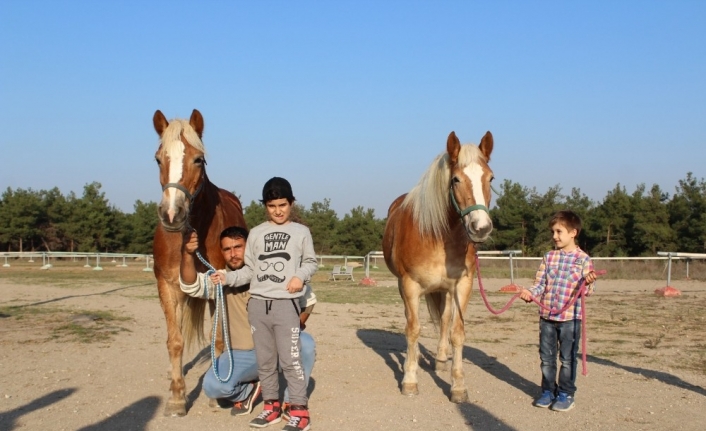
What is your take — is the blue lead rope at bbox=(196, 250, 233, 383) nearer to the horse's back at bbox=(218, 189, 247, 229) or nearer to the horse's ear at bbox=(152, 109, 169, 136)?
the horse's back at bbox=(218, 189, 247, 229)

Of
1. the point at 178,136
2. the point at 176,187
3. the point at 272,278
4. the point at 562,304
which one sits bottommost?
the point at 562,304

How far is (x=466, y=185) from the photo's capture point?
187 inches

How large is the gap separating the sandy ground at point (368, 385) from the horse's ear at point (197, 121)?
2223mm

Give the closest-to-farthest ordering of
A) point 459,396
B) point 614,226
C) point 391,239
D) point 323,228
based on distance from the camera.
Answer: point 459,396, point 391,239, point 614,226, point 323,228

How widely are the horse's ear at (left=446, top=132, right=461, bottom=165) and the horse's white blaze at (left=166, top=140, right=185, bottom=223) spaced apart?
6.94 feet

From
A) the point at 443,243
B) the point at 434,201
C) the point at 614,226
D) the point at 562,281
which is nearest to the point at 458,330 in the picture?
the point at 443,243

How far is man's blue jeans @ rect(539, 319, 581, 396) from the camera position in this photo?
15.8 feet

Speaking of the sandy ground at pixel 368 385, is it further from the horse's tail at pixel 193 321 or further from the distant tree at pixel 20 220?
the distant tree at pixel 20 220

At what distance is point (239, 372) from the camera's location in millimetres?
4582

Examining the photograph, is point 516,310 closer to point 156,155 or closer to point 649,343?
point 649,343

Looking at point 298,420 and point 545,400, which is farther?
point 545,400

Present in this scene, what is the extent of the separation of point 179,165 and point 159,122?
1.92 ft

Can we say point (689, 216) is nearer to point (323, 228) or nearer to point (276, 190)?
point (323, 228)

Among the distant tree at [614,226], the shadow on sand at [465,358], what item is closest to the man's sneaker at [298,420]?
the shadow on sand at [465,358]
